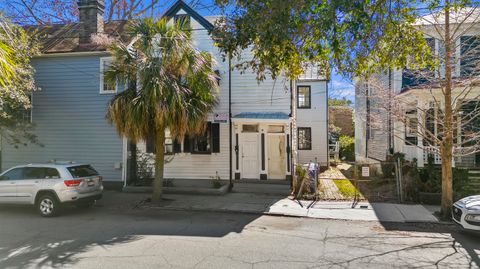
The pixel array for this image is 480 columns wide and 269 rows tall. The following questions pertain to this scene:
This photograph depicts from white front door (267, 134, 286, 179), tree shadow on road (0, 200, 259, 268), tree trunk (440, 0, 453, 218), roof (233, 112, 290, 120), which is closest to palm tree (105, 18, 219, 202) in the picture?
tree shadow on road (0, 200, 259, 268)

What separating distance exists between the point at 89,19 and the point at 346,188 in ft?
45.0

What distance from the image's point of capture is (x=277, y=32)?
19.6ft

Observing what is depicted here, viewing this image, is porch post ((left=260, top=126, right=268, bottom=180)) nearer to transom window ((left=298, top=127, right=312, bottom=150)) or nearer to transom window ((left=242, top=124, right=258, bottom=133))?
transom window ((left=242, top=124, right=258, bottom=133))

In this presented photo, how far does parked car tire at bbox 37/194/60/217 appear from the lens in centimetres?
1020

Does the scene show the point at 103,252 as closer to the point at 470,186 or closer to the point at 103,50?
the point at 103,50

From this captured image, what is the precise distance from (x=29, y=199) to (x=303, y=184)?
8.96m

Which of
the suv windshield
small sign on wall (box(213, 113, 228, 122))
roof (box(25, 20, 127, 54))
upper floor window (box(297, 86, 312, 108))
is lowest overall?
the suv windshield

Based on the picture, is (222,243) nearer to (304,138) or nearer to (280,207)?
(280,207)

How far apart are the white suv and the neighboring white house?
9.39 m

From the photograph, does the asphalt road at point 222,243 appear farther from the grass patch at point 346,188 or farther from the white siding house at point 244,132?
the white siding house at point 244,132

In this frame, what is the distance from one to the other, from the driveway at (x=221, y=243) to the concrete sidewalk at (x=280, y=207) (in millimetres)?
521

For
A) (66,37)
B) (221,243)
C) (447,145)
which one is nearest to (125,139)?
(66,37)

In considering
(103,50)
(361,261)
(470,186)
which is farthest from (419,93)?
(103,50)

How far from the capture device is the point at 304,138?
79.8 ft
